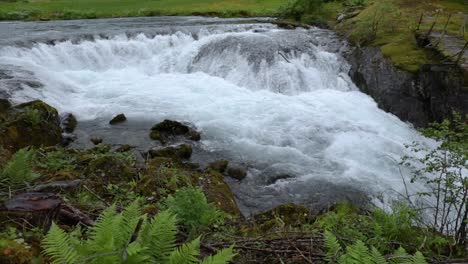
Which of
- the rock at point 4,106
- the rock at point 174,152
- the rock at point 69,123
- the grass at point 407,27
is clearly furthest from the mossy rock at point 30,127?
the grass at point 407,27

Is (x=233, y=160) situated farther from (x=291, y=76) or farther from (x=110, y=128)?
(x=291, y=76)

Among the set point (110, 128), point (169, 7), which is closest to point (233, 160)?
point (110, 128)

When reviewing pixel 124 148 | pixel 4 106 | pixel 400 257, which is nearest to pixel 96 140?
pixel 124 148

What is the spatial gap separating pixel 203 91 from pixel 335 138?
19.2ft

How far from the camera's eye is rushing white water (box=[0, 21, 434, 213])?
10062 millimetres

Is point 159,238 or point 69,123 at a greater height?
point 159,238

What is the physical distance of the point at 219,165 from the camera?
923 cm

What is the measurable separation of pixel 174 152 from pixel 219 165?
44.8 inches

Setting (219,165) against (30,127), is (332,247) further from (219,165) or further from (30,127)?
(30,127)

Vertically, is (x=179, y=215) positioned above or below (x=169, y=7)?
above

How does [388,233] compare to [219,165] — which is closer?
[388,233]

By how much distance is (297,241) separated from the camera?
4066 mm

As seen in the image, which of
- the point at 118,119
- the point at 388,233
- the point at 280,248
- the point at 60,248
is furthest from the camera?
the point at 118,119

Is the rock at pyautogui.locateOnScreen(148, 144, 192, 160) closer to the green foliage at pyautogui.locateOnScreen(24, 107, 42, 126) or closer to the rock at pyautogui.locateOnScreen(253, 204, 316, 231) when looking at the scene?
the green foliage at pyautogui.locateOnScreen(24, 107, 42, 126)
